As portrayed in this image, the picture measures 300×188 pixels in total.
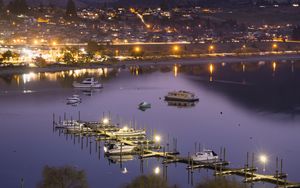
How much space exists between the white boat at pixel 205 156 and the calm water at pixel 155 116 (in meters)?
0.43

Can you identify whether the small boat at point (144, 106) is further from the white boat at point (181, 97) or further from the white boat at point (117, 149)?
the white boat at point (117, 149)

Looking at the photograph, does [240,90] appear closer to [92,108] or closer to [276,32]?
[92,108]

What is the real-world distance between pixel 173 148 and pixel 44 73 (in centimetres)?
1907

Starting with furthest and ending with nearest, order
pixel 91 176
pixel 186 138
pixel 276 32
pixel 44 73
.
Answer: pixel 276 32, pixel 44 73, pixel 186 138, pixel 91 176

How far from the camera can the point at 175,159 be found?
50.8ft

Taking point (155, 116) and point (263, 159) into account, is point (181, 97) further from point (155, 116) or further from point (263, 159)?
point (263, 159)

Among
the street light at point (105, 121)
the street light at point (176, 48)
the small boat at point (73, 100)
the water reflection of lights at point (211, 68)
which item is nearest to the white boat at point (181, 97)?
the small boat at point (73, 100)

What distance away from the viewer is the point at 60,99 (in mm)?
25641

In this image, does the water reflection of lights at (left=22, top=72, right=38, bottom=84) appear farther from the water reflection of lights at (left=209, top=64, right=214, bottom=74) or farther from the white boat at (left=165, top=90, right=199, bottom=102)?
the water reflection of lights at (left=209, top=64, right=214, bottom=74)

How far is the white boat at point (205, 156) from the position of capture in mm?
15344

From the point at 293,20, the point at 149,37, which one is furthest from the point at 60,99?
the point at 293,20

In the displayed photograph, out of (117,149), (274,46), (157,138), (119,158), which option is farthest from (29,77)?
(274,46)

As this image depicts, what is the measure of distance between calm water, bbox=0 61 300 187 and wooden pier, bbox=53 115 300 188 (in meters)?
0.25

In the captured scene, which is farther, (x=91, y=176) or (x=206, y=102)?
(x=206, y=102)
